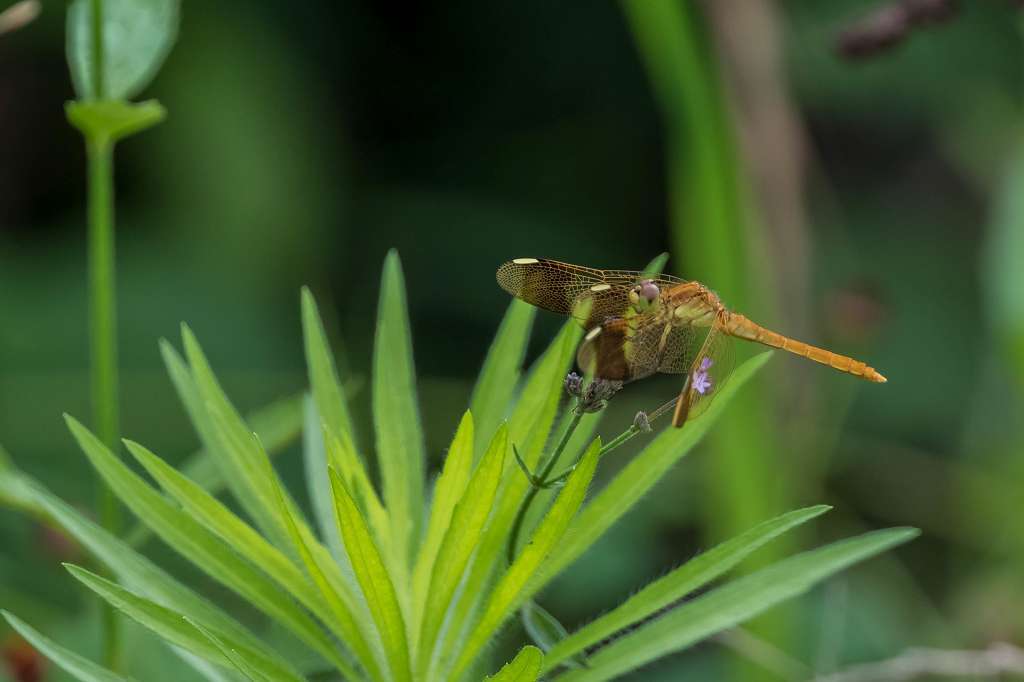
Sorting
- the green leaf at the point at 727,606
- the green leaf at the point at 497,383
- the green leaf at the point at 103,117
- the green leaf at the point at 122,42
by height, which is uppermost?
the green leaf at the point at 122,42

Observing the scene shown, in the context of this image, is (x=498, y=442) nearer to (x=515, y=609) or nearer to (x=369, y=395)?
(x=515, y=609)

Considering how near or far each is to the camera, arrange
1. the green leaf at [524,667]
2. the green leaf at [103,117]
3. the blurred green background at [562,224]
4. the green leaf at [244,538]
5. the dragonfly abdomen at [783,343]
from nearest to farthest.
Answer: the green leaf at [524,667], the green leaf at [244,538], the green leaf at [103,117], the dragonfly abdomen at [783,343], the blurred green background at [562,224]

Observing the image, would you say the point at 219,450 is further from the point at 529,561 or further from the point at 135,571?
the point at 529,561

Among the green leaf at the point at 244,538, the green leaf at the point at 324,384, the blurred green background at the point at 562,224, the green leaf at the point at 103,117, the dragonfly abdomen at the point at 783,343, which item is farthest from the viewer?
the blurred green background at the point at 562,224

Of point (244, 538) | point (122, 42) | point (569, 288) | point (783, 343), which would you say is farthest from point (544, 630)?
point (122, 42)

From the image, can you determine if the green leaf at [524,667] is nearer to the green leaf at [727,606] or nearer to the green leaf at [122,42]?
the green leaf at [727,606]

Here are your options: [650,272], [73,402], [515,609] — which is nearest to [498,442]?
[515,609]

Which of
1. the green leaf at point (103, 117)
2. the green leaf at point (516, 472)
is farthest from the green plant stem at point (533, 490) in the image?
the green leaf at point (103, 117)
